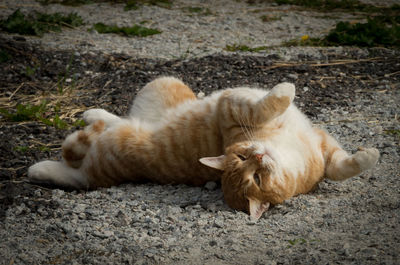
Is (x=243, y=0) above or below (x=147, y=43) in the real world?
above

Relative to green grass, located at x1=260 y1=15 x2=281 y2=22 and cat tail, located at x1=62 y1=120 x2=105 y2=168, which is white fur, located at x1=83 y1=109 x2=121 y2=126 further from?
green grass, located at x1=260 y1=15 x2=281 y2=22

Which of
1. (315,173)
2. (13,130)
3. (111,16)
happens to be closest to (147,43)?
(111,16)

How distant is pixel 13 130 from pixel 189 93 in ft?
5.68

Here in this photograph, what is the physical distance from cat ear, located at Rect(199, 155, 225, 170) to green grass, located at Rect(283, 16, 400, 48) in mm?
3764

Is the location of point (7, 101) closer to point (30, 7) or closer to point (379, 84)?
point (30, 7)

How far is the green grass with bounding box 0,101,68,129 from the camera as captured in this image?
4.83 meters

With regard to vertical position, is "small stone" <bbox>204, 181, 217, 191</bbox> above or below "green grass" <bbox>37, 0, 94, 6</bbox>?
below

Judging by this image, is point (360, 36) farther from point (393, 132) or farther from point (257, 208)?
point (257, 208)

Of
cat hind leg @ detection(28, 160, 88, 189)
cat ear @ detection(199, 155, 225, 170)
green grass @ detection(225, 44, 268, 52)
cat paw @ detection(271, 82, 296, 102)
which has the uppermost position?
cat paw @ detection(271, 82, 296, 102)

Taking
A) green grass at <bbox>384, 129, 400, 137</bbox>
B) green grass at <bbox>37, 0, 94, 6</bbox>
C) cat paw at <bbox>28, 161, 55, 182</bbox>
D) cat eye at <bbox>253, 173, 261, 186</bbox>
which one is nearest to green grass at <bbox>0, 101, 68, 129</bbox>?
cat paw at <bbox>28, 161, 55, 182</bbox>

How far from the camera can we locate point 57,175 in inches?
158

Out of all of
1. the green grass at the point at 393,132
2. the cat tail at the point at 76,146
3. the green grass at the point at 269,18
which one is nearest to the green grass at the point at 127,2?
the green grass at the point at 269,18

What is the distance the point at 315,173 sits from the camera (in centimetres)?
364

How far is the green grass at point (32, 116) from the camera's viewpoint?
4832 mm
